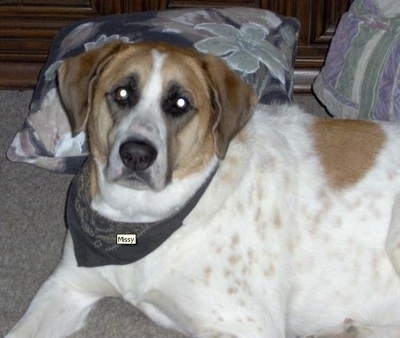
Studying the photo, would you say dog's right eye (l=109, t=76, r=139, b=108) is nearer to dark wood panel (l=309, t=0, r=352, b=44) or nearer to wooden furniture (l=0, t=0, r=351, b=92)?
wooden furniture (l=0, t=0, r=351, b=92)

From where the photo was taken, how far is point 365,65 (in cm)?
384

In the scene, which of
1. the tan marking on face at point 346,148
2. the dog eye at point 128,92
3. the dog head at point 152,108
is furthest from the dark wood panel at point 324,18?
the dog eye at point 128,92

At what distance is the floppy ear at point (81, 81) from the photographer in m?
2.83

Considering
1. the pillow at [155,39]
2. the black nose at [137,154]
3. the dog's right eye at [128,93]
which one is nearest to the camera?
the black nose at [137,154]

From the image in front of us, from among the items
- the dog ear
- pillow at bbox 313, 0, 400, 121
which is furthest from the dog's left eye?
Result: pillow at bbox 313, 0, 400, 121

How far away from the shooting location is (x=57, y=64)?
3.81 meters

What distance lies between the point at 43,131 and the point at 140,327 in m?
0.96

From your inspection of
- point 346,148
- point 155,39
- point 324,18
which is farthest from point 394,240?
point 324,18

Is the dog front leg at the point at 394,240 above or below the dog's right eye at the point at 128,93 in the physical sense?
below

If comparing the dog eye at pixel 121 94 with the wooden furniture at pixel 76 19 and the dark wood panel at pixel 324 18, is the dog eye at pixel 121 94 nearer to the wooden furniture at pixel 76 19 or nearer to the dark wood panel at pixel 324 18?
the wooden furniture at pixel 76 19

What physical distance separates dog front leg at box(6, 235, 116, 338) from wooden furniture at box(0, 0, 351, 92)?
1.65m

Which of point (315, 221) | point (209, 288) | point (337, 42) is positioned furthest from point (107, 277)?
point (337, 42)

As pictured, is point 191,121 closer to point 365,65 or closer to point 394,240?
point 394,240

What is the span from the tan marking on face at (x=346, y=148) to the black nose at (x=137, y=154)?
1.96 feet
